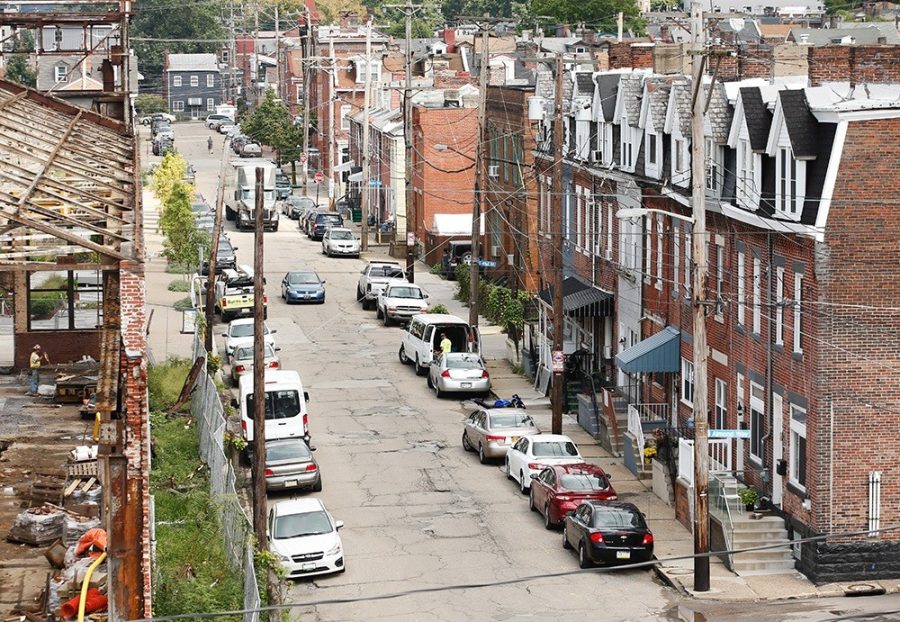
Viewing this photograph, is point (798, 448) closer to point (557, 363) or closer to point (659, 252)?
point (557, 363)

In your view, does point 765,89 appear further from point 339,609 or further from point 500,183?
point 500,183

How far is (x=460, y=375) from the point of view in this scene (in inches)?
1917

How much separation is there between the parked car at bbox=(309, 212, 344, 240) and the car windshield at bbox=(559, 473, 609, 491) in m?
52.5

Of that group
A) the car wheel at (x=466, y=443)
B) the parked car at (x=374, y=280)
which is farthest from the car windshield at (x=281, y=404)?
the parked car at (x=374, y=280)

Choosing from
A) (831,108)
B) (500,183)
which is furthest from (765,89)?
(500,183)

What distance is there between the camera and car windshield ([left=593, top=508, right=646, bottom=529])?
31.6 m

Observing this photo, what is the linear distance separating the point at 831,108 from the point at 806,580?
8.78 meters

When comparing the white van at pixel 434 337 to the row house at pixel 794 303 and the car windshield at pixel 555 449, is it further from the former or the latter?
the car windshield at pixel 555 449

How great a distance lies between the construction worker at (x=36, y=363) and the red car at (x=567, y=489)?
735 inches

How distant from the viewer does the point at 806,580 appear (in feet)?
101

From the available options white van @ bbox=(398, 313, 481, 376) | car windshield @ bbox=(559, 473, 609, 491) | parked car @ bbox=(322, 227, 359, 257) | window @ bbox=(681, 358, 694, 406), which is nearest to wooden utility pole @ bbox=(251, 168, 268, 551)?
car windshield @ bbox=(559, 473, 609, 491)

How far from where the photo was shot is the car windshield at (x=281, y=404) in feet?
135

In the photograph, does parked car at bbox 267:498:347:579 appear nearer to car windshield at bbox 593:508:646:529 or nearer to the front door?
car windshield at bbox 593:508:646:529

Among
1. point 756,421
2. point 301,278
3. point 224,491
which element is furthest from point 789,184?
point 301,278
